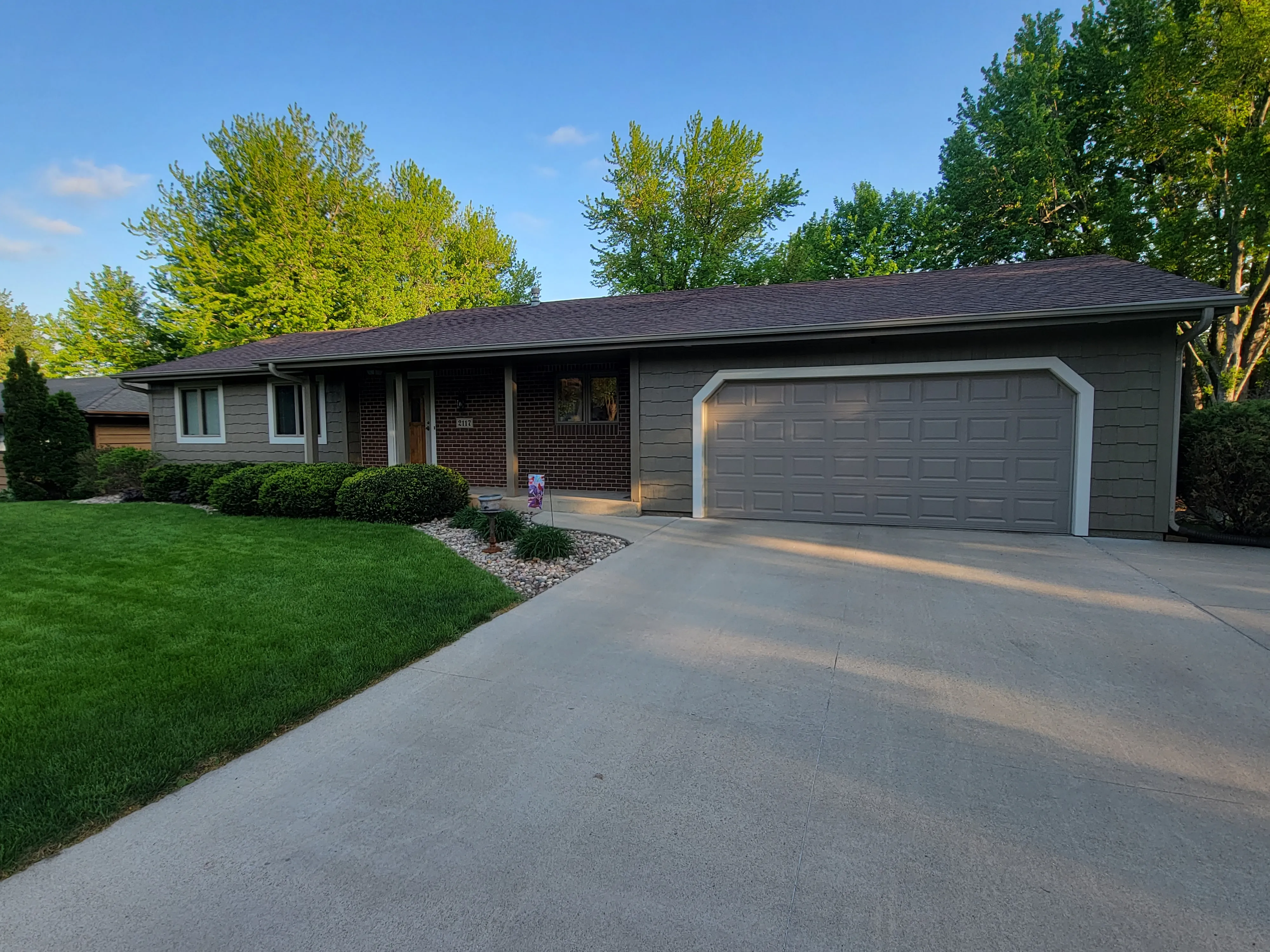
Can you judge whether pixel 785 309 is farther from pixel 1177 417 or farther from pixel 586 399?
pixel 1177 417

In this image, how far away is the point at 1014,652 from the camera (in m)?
3.97

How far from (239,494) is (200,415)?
596cm

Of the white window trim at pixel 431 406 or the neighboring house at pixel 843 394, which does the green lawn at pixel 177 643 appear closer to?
the neighboring house at pixel 843 394

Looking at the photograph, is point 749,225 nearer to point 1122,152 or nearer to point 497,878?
point 1122,152

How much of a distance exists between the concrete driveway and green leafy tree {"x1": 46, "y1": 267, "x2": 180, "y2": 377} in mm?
27819

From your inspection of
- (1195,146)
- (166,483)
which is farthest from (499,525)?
(1195,146)

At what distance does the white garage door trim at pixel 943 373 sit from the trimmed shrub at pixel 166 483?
31.8ft

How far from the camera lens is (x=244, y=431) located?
13.8m

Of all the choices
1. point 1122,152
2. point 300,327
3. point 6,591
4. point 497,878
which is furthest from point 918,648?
point 300,327

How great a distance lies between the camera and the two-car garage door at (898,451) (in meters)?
7.72

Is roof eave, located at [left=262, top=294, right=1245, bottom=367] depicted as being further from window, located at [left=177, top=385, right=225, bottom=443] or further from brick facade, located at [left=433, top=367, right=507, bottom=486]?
window, located at [left=177, top=385, right=225, bottom=443]

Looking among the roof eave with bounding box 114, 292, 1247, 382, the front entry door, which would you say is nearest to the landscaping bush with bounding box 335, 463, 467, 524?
the roof eave with bounding box 114, 292, 1247, 382

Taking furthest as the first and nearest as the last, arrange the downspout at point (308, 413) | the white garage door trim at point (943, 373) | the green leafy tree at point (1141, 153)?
the green leafy tree at point (1141, 153) < the downspout at point (308, 413) < the white garage door trim at point (943, 373)

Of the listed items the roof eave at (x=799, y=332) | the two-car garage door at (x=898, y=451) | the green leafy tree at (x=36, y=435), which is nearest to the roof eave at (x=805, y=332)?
the roof eave at (x=799, y=332)
